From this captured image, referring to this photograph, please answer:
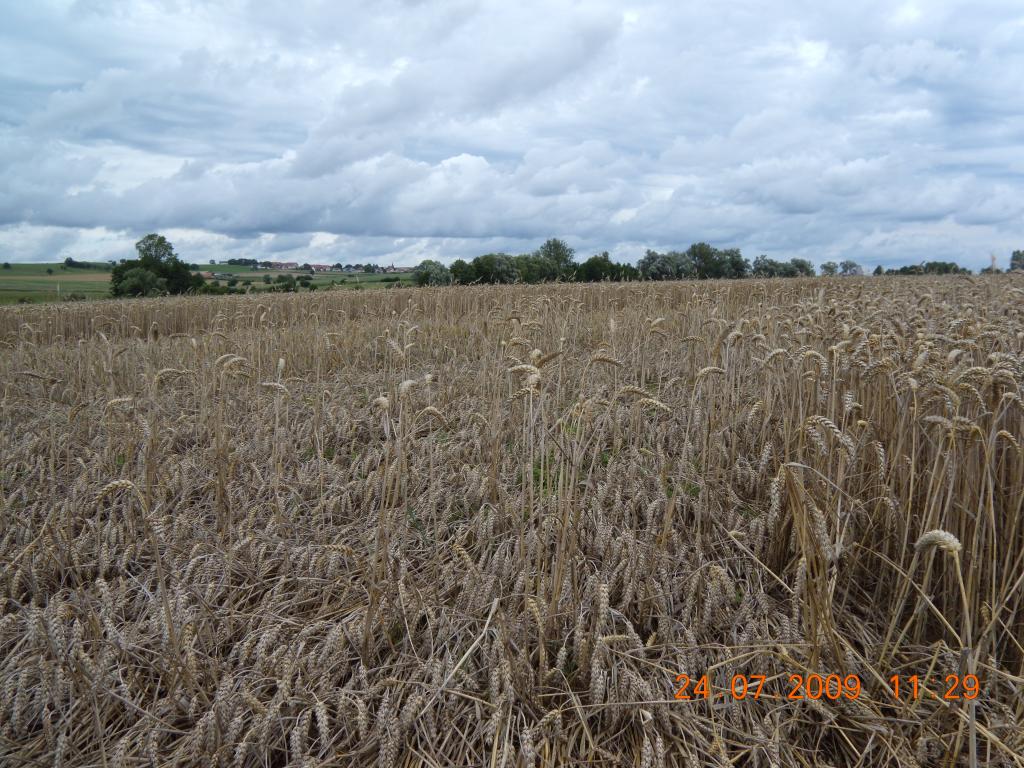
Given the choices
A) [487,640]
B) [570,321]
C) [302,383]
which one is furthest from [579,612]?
[570,321]

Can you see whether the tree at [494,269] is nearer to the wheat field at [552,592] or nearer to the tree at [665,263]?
the tree at [665,263]

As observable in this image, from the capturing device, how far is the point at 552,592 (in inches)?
95.2

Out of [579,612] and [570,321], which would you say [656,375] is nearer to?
[570,321]

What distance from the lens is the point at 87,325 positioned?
1166 centimetres

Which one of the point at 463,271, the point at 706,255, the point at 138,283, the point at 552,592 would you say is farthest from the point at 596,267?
the point at 552,592

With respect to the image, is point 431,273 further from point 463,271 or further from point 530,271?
point 530,271

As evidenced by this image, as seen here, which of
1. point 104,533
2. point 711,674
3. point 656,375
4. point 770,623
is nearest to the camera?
point 711,674

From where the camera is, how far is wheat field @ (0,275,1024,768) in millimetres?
2025

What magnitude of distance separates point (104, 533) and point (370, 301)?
36.0 ft

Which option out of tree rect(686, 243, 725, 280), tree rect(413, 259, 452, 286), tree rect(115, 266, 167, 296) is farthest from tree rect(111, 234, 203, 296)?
tree rect(686, 243, 725, 280)

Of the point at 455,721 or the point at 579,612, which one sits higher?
the point at 579,612

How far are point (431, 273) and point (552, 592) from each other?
22.8 meters

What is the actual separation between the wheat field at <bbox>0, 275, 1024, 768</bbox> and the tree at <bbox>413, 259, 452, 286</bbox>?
19211 millimetres
